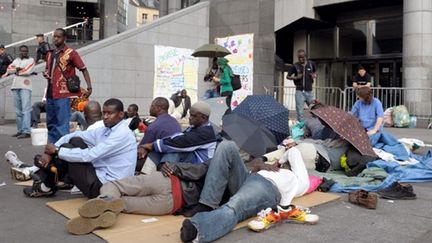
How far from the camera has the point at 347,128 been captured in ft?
21.0

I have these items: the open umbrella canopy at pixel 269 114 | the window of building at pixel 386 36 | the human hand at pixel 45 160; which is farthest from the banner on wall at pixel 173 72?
the human hand at pixel 45 160

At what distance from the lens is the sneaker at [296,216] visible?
169 inches

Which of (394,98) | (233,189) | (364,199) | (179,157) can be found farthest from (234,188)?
(394,98)

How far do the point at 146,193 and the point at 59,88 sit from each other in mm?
3418

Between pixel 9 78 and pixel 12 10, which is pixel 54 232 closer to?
pixel 9 78

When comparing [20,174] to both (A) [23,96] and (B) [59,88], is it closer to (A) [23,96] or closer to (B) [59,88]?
(B) [59,88]

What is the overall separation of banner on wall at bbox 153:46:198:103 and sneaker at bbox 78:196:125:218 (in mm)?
12802

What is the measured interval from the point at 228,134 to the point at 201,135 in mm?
692

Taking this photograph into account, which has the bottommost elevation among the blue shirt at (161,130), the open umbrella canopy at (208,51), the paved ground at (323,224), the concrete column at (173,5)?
the paved ground at (323,224)

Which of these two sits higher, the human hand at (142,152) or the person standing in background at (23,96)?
the person standing in background at (23,96)

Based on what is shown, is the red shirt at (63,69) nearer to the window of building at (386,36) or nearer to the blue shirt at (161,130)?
the blue shirt at (161,130)

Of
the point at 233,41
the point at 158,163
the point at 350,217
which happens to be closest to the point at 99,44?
the point at 233,41

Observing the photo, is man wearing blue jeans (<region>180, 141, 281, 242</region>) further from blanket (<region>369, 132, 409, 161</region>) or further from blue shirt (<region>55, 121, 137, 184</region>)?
blanket (<region>369, 132, 409, 161</region>)

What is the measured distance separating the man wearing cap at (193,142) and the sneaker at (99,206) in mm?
920
